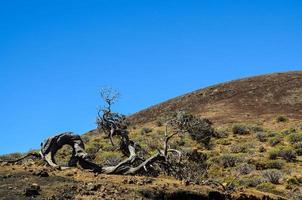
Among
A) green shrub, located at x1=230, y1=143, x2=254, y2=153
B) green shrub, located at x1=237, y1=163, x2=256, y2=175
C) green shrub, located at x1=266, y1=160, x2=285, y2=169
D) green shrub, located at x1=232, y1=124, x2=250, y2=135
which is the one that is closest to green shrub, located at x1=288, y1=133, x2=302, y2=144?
green shrub, located at x1=230, y1=143, x2=254, y2=153

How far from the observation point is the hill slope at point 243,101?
55906mm

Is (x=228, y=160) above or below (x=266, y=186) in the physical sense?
above

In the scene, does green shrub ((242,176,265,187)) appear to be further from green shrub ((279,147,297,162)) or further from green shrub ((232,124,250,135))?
green shrub ((232,124,250,135))

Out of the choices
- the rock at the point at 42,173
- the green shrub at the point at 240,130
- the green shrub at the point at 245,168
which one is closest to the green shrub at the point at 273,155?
the green shrub at the point at 245,168

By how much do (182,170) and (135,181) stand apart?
9.34 feet

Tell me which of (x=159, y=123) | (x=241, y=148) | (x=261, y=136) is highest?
(x=159, y=123)

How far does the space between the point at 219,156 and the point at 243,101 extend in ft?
95.2

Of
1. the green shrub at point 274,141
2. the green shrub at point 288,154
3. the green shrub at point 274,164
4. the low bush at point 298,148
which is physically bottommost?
the green shrub at point 274,164

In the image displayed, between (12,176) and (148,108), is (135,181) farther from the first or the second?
(148,108)

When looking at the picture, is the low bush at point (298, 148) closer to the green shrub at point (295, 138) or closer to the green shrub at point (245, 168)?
the green shrub at point (295, 138)

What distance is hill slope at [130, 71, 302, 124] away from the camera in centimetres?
5591

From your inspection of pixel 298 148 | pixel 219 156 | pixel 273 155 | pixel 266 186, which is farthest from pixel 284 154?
pixel 266 186

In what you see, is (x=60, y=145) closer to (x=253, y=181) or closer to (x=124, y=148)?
(x=124, y=148)

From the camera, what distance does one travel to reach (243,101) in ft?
202
